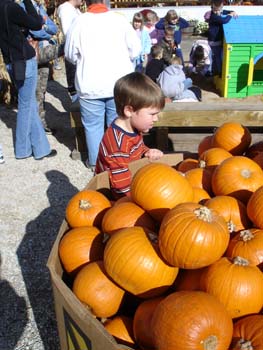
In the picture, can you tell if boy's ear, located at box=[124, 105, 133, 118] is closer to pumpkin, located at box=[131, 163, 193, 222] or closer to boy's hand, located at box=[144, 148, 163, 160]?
boy's hand, located at box=[144, 148, 163, 160]

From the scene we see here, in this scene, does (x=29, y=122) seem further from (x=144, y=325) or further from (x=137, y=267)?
Result: (x=144, y=325)

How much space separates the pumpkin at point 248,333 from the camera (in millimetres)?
1342

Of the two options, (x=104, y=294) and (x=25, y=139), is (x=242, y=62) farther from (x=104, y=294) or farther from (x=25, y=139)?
(x=104, y=294)

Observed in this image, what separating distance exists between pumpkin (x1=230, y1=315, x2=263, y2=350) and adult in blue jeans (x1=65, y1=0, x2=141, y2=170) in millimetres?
3380

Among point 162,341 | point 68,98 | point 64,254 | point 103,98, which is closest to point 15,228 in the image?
point 103,98

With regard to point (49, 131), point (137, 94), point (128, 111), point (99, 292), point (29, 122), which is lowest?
point (49, 131)

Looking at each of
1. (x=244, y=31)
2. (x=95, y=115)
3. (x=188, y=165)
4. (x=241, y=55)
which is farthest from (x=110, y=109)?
(x=244, y=31)

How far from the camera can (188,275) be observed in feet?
5.59

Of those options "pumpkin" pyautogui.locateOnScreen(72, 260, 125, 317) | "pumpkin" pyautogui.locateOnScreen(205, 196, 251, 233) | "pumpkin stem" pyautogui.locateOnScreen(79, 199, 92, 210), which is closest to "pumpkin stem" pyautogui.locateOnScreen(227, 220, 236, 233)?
"pumpkin" pyautogui.locateOnScreen(205, 196, 251, 233)

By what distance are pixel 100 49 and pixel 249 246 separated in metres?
3.17

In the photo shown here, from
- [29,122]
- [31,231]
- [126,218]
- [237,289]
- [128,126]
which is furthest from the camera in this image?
[29,122]

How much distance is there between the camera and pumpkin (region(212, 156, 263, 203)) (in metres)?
2.12

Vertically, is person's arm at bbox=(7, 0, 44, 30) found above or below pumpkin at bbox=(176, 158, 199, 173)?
above

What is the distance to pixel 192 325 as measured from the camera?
4.42 ft
